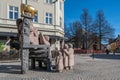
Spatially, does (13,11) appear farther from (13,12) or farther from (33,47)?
(33,47)

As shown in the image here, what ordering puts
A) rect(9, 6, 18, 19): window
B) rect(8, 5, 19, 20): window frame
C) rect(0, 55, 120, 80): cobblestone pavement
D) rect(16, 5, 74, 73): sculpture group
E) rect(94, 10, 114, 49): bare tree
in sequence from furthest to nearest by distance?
rect(94, 10, 114, 49): bare tree < rect(9, 6, 18, 19): window < rect(8, 5, 19, 20): window frame < rect(16, 5, 74, 73): sculpture group < rect(0, 55, 120, 80): cobblestone pavement

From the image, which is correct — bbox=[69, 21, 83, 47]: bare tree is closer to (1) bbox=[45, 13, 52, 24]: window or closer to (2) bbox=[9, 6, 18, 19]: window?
(1) bbox=[45, 13, 52, 24]: window

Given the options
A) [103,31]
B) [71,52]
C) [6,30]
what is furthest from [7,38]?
[103,31]

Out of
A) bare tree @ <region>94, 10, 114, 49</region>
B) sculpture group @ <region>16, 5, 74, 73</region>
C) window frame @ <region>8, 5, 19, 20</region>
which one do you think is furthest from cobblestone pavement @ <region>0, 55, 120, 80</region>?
bare tree @ <region>94, 10, 114, 49</region>

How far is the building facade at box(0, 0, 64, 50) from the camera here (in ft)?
123

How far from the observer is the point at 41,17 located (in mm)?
42844

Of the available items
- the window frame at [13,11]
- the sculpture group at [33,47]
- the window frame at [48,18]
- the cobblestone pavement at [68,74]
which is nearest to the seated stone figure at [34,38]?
the sculpture group at [33,47]

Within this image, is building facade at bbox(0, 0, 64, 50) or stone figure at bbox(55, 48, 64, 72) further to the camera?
building facade at bbox(0, 0, 64, 50)

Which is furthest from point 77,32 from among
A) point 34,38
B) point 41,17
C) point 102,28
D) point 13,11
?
point 34,38

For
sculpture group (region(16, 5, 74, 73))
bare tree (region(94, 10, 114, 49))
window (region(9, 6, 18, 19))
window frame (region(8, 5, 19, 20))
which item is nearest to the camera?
sculpture group (region(16, 5, 74, 73))

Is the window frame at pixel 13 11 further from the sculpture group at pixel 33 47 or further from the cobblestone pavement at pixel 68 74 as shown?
the sculpture group at pixel 33 47

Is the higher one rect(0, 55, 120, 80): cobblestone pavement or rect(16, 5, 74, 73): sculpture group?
rect(16, 5, 74, 73): sculpture group

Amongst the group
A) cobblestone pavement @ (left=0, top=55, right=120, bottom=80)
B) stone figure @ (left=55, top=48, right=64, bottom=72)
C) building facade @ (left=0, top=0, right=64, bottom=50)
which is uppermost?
building facade @ (left=0, top=0, right=64, bottom=50)

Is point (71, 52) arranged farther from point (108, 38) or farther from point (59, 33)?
point (108, 38)
